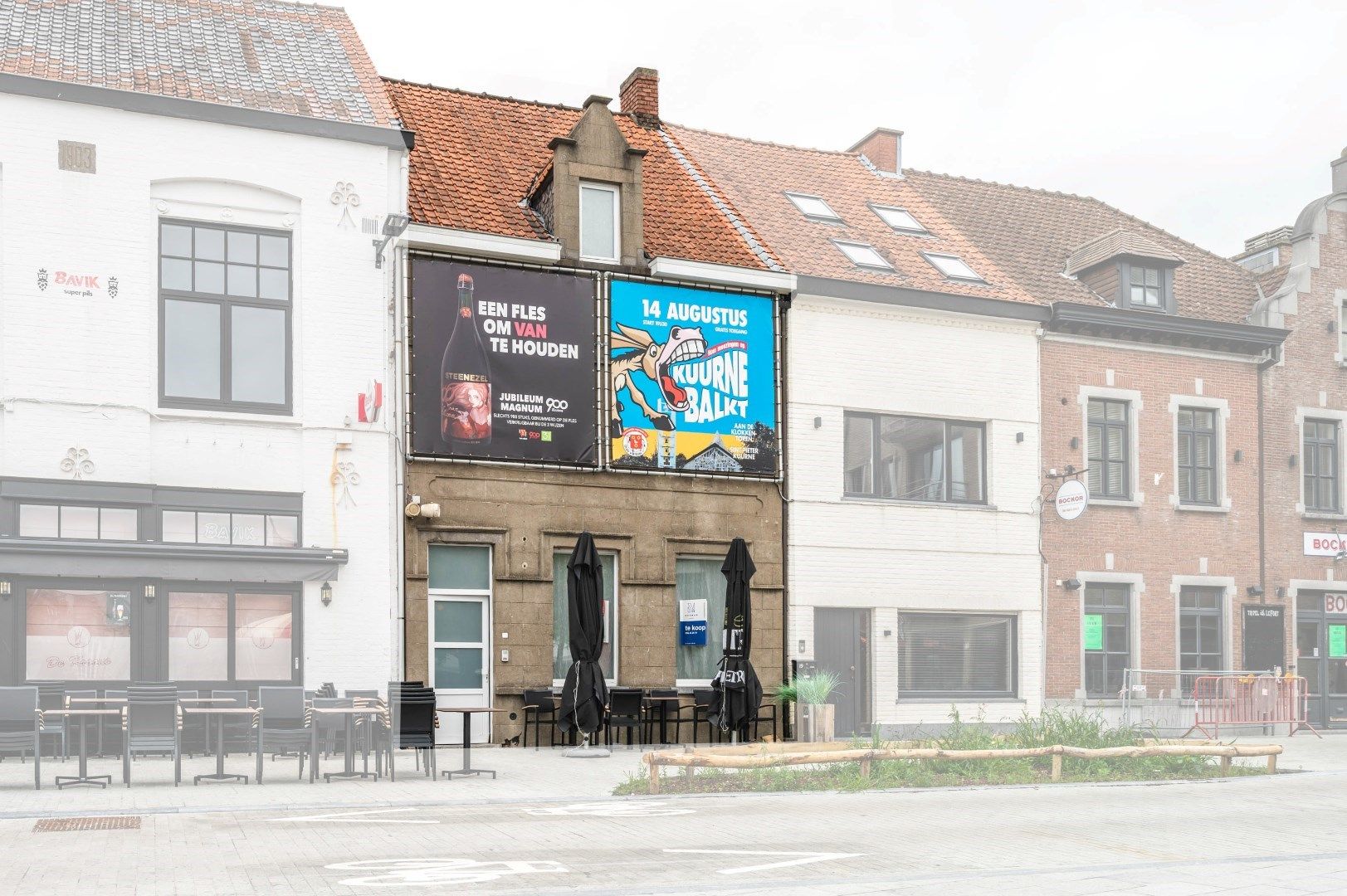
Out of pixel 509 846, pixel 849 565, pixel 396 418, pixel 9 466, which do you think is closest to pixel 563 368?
pixel 396 418

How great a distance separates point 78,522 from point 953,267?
48.8 ft

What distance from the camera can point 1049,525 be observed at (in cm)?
2533

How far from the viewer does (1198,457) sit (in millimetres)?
26969

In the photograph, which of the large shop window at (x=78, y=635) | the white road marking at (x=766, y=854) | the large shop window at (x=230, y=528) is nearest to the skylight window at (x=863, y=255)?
the large shop window at (x=230, y=528)

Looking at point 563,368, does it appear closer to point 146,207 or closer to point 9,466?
point 146,207

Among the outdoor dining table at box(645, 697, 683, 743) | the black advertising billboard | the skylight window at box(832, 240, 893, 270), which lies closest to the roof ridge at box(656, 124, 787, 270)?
the skylight window at box(832, 240, 893, 270)

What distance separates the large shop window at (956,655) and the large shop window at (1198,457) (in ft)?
15.0

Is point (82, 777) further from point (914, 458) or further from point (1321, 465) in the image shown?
point (1321, 465)

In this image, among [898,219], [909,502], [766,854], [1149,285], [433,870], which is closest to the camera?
[433,870]

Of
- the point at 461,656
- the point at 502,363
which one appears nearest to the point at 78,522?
the point at 461,656

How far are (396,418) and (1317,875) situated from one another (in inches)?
538

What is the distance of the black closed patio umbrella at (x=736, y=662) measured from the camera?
20.2m

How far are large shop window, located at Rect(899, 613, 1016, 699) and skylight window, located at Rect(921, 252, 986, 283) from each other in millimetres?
5740

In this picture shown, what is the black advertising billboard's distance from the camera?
20.7 m
